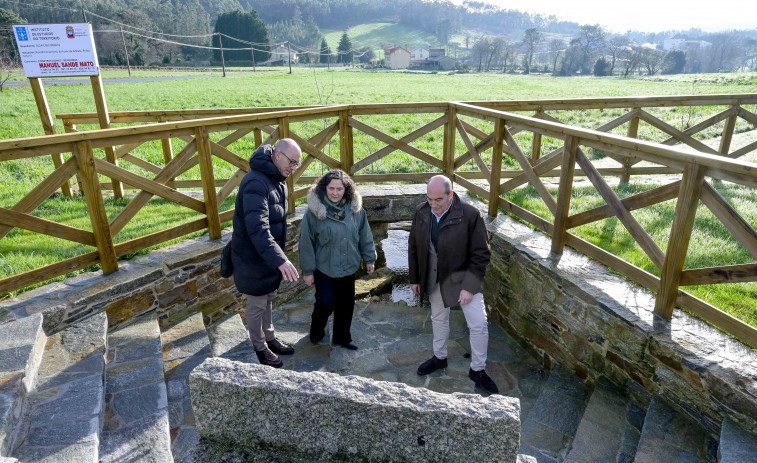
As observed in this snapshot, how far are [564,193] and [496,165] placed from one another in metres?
1.30

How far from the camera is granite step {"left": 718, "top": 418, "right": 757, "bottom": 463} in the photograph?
96.4 inches

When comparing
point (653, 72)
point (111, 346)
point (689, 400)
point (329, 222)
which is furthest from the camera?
point (653, 72)

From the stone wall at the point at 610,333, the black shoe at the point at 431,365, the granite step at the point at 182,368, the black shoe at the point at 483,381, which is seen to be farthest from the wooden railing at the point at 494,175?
the black shoe at the point at 431,365

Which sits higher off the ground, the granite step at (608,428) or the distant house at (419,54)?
the granite step at (608,428)

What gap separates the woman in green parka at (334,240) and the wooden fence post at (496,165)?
6.34 ft

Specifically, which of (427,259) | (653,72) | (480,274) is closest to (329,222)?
(427,259)

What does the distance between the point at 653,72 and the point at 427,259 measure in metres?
73.0

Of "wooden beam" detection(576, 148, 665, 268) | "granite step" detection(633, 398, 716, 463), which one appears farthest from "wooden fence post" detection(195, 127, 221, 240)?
"granite step" detection(633, 398, 716, 463)

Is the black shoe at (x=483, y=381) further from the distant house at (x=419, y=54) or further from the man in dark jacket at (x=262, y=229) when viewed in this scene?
the distant house at (x=419, y=54)

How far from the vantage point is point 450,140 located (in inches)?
261

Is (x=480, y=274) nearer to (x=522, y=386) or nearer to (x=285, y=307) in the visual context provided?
(x=522, y=386)

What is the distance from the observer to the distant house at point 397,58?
286 feet

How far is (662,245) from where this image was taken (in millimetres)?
4465

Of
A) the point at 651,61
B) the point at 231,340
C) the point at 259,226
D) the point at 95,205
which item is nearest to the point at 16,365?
the point at 95,205
